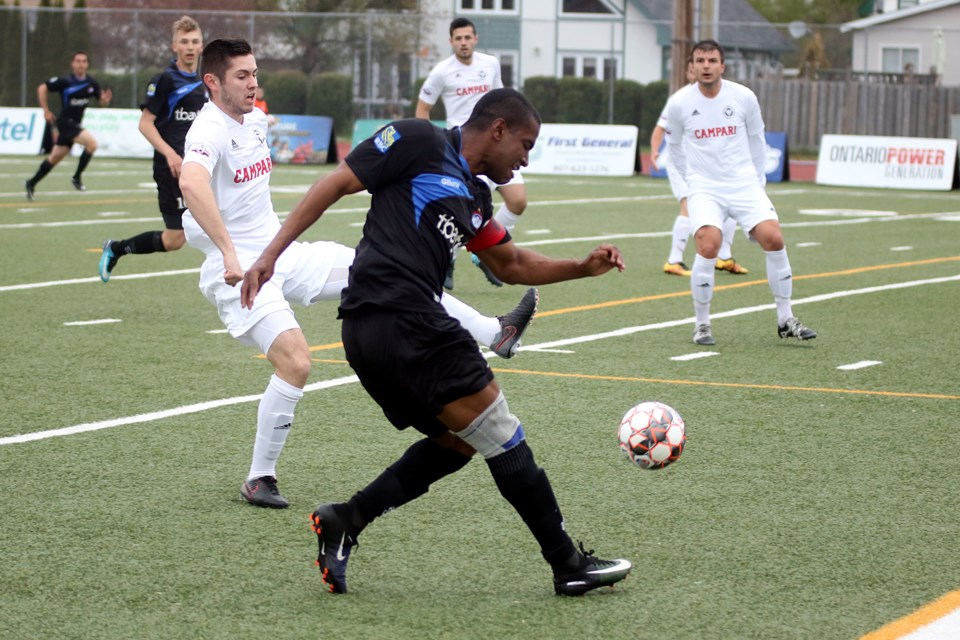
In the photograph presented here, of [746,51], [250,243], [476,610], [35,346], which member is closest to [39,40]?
[746,51]

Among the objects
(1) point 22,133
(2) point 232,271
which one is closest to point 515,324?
→ (2) point 232,271

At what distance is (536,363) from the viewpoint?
9.47 meters

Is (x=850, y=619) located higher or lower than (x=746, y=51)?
lower

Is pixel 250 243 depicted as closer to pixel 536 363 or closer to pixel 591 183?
pixel 536 363

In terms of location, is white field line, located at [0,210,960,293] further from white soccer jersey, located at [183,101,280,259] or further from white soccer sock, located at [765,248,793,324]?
white soccer jersey, located at [183,101,280,259]

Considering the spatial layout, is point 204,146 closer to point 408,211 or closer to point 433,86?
point 408,211

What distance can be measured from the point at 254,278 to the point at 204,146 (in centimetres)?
171

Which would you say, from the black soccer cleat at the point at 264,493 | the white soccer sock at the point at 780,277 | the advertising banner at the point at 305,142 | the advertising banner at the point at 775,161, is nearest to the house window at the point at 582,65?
the advertising banner at the point at 305,142

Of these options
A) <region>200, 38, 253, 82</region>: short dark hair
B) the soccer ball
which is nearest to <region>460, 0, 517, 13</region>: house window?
<region>200, 38, 253, 82</region>: short dark hair

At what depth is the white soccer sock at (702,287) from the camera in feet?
34.0

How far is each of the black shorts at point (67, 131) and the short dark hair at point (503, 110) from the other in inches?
746

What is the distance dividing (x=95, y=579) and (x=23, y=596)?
10.7 inches

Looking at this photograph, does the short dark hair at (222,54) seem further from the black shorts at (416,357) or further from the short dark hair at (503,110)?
the black shorts at (416,357)

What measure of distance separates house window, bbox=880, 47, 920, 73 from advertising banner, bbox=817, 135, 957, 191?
500 inches
